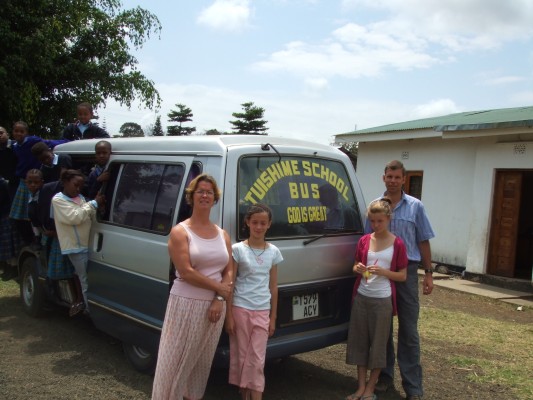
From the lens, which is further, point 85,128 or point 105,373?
point 85,128

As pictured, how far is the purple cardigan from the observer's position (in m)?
3.76

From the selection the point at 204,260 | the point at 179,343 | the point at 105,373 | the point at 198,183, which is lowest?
the point at 105,373

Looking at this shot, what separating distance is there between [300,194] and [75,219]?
204 centimetres

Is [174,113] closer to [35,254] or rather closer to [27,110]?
[27,110]

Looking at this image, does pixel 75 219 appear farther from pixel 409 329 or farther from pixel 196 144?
pixel 409 329

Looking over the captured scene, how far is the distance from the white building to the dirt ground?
5.15 metres

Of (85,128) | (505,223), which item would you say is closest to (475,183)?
(505,223)

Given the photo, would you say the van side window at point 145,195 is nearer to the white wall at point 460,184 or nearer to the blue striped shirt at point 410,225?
the blue striped shirt at point 410,225

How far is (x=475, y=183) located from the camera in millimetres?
10336

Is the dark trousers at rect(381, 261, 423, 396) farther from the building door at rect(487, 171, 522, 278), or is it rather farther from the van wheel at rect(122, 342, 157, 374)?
the building door at rect(487, 171, 522, 278)

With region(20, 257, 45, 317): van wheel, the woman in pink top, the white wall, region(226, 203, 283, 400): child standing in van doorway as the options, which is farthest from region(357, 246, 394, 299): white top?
the white wall

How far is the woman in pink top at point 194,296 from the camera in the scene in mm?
3092

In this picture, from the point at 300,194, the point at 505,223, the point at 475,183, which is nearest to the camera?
the point at 300,194

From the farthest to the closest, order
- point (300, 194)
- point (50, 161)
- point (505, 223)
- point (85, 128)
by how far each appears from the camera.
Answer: point (505, 223) → point (85, 128) → point (50, 161) → point (300, 194)
